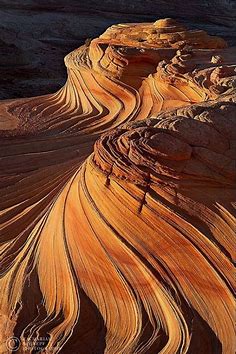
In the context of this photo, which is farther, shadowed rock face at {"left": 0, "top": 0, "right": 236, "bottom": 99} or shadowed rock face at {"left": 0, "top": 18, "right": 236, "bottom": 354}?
shadowed rock face at {"left": 0, "top": 0, "right": 236, "bottom": 99}

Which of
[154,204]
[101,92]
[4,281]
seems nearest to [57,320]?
[4,281]

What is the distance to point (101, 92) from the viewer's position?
871 centimetres

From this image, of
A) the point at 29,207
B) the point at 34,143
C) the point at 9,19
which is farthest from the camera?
the point at 9,19

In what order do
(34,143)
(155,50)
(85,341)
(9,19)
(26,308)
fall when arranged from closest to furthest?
(85,341) < (26,308) < (34,143) < (155,50) < (9,19)

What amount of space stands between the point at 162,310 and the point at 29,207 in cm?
203

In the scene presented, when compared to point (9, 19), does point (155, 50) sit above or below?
above

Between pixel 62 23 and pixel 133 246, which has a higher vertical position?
pixel 133 246

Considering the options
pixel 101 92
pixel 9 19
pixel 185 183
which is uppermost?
pixel 185 183

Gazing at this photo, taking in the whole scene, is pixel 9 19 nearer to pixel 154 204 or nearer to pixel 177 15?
pixel 177 15

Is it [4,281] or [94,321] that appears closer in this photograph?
[94,321]

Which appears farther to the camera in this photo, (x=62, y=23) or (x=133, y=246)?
(x=62, y=23)

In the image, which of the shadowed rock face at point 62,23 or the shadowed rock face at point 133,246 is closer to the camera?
the shadowed rock face at point 133,246

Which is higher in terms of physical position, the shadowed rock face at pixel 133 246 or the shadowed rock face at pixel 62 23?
the shadowed rock face at pixel 133 246

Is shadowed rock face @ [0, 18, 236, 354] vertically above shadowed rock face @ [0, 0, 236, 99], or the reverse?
shadowed rock face @ [0, 18, 236, 354]
